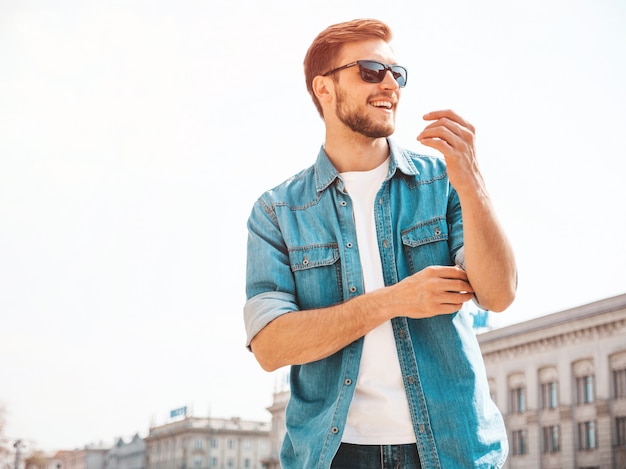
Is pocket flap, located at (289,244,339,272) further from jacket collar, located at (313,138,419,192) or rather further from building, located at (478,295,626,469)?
building, located at (478,295,626,469)

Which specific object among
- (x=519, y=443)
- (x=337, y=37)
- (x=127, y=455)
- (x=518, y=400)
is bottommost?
(x=337, y=37)

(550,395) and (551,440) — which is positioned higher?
(550,395)

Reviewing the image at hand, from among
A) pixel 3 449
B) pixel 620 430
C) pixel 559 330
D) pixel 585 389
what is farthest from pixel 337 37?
pixel 3 449

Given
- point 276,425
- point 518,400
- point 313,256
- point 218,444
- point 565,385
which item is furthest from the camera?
point 218,444

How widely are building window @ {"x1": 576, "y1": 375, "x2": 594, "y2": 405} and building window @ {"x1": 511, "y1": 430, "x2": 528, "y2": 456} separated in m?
4.53

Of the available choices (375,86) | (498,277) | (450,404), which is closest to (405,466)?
(450,404)

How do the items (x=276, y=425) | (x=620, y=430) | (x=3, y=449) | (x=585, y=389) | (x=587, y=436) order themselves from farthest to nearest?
(x=276, y=425) < (x=3, y=449) < (x=585, y=389) < (x=587, y=436) < (x=620, y=430)

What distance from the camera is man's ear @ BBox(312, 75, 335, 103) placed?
3.62 m

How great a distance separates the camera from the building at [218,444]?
102625 mm

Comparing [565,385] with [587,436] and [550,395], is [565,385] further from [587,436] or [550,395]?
[587,436]

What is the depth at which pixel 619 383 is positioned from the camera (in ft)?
142

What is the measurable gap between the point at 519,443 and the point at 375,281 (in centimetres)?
4805

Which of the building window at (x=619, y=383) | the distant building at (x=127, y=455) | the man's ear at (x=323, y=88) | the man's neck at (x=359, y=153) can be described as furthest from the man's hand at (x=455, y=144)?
the distant building at (x=127, y=455)

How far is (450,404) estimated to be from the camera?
302 centimetres
